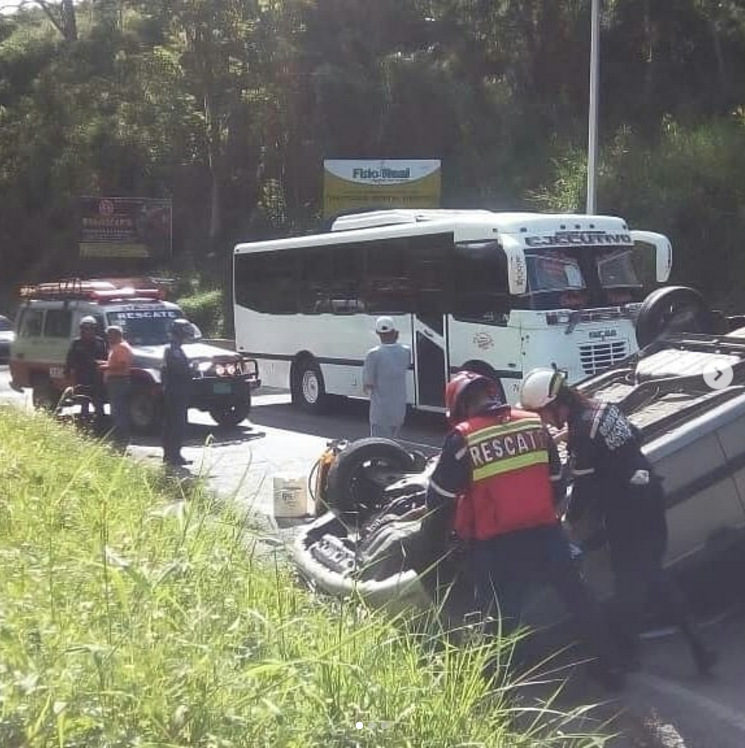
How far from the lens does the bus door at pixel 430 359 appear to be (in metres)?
15.8

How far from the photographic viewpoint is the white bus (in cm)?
1469

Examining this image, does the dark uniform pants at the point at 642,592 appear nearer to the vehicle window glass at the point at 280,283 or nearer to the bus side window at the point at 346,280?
the bus side window at the point at 346,280

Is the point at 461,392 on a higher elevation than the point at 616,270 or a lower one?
higher

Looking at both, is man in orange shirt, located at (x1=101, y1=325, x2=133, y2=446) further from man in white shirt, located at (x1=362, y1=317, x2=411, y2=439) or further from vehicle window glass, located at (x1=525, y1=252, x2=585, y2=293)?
vehicle window glass, located at (x1=525, y1=252, x2=585, y2=293)

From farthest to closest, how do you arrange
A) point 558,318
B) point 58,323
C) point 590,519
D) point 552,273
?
point 58,323 < point 552,273 < point 558,318 < point 590,519

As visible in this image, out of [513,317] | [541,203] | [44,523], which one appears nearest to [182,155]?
[541,203]

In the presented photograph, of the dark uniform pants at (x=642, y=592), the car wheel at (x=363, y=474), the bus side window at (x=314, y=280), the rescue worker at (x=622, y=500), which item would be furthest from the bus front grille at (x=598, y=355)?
the dark uniform pants at (x=642, y=592)

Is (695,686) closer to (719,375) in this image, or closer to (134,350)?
(719,375)

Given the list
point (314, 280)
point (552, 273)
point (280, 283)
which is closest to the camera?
point (552, 273)

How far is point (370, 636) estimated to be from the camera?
4.66 m

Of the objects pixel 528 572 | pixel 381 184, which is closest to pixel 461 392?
pixel 528 572

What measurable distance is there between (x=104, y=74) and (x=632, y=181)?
2509 cm

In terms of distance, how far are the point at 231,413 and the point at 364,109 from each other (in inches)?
802

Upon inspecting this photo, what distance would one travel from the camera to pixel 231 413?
1711 centimetres
